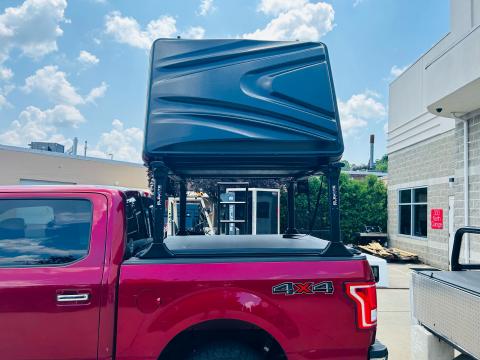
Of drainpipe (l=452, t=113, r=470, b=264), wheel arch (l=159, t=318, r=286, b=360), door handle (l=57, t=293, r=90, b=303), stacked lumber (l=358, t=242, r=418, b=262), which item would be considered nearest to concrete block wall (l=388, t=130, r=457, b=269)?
stacked lumber (l=358, t=242, r=418, b=262)

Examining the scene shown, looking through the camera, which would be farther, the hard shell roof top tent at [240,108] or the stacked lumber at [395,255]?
the stacked lumber at [395,255]

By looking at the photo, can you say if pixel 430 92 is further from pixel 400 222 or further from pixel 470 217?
pixel 400 222

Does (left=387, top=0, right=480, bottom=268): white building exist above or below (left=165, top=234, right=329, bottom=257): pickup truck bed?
above

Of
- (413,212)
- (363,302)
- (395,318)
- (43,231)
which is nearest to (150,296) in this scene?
(43,231)

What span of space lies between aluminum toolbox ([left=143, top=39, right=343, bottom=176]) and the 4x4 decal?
90cm

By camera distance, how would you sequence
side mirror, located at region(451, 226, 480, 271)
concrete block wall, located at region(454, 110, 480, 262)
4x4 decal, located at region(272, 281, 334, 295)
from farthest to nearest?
concrete block wall, located at region(454, 110, 480, 262) → side mirror, located at region(451, 226, 480, 271) → 4x4 decal, located at region(272, 281, 334, 295)

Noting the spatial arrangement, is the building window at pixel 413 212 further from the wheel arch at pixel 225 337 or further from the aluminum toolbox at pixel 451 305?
the wheel arch at pixel 225 337

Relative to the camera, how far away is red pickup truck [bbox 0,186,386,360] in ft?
8.29

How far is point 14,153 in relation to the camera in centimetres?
1889

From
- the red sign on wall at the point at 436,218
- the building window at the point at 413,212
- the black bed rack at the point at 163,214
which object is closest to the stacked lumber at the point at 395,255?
the building window at the point at 413,212

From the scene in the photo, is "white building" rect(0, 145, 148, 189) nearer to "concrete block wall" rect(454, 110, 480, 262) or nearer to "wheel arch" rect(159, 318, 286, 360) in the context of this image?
"concrete block wall" rect(454, 110, 480, 262)

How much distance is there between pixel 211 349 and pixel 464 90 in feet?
21.6

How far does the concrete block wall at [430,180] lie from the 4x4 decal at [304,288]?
9420 millimetres

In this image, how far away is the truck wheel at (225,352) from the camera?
2.67 m
